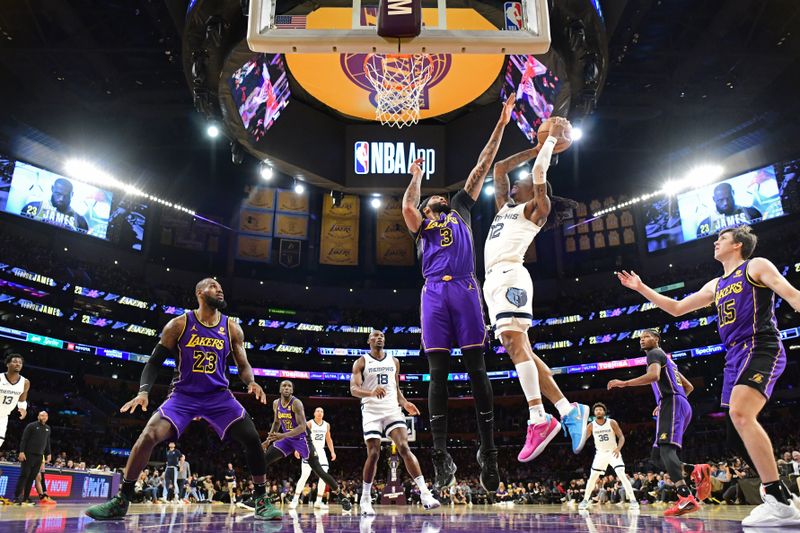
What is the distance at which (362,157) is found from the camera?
13.9m

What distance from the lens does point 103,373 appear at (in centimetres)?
3130

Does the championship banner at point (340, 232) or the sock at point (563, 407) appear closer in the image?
the sock at point (563, 407)

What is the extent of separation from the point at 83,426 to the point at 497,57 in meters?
25.4

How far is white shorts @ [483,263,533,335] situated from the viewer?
5.45 metres

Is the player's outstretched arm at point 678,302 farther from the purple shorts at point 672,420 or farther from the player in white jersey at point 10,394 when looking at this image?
the player in white jersey at point 10,394

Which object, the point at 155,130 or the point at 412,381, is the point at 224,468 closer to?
the point at 412,381

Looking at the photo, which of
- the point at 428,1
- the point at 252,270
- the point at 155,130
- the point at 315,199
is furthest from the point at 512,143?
the point at 252,270

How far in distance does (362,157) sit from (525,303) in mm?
9087

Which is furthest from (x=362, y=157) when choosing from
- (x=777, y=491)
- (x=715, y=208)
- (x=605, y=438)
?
(x=715, y=208)

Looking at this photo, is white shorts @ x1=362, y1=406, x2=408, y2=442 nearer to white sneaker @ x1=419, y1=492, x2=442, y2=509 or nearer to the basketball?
white sneaker @ x1=419, y1=492, x2=442, y2=509

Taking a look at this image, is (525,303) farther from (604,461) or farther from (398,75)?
(604,461)

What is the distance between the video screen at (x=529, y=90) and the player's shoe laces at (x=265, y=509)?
8740mm

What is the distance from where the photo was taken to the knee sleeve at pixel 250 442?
231 inches

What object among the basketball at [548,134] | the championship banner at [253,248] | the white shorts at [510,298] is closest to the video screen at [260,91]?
the basketball at [548,134]
